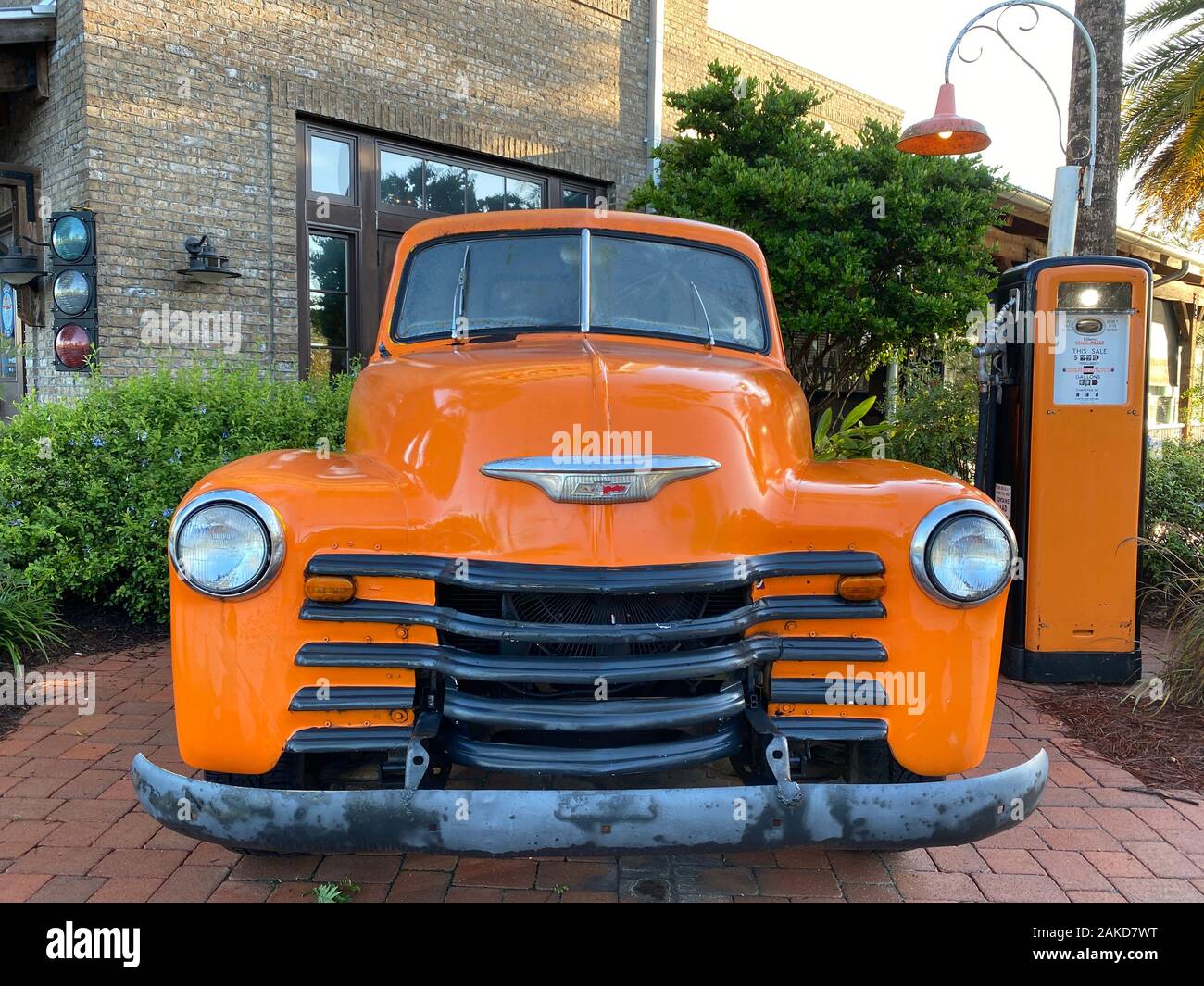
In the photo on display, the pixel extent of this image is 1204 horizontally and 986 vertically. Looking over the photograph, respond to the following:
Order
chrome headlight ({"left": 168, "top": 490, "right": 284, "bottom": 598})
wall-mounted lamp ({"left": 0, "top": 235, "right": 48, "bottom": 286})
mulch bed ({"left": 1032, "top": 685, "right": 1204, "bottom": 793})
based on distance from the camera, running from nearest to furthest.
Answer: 1. chrome headlight ({"left": 168, "top": 490, "right": 284, "bottom": 598})
2. mulch bed ({"left": 1032, "top": 685, "right": 1204, "bottom": 793})
3. wall-mounted lamp ({"left": 0, "top": 235, "right": 48, "bottom": 286})

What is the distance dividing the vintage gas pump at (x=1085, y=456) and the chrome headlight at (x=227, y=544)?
385 cm

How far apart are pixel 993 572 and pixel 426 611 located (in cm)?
156

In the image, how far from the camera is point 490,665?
7.61ft

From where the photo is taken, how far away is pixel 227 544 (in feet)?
7.77

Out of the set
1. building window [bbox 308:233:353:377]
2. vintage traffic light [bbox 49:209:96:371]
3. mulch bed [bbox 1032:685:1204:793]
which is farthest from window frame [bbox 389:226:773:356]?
building window [bbox 308:233:353:377]

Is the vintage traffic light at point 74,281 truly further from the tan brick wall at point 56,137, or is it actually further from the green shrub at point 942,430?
the green shrub at point 942,430

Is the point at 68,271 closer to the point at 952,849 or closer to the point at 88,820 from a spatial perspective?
the point at 88,820

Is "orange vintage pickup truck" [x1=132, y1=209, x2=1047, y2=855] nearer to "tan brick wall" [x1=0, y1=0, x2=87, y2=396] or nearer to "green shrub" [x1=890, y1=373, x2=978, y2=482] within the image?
"green shrub" [x1=890, y1=373, x2=978, y2=482]

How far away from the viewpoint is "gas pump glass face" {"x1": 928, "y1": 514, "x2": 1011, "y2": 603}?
247 cm

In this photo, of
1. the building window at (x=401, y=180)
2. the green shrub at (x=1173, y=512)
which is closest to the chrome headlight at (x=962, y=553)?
the green shrub at (x=1173, y=512)

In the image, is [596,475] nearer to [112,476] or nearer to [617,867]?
[617,867]

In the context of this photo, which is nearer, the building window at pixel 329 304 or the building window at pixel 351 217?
the building window at pixel 351 217

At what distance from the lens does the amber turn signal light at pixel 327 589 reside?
2.39 m

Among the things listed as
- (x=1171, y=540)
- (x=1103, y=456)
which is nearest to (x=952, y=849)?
(x=1103, y=456)
